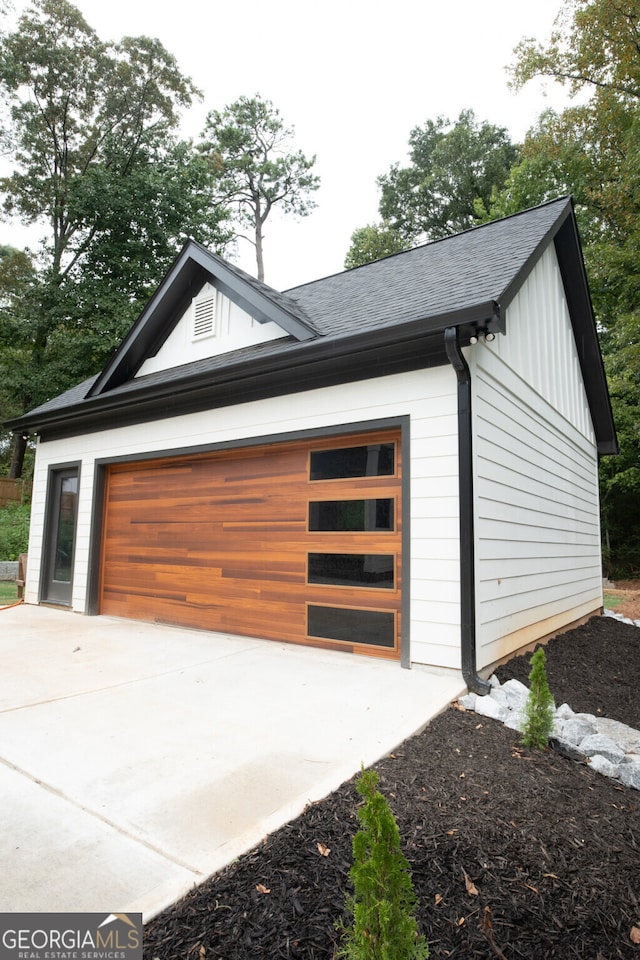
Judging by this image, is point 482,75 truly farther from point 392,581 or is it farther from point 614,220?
point 392,581

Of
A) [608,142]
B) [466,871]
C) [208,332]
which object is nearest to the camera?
[466,871]

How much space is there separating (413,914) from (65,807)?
1.45m

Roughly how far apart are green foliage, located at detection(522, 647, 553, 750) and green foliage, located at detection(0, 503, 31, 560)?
11847 mm

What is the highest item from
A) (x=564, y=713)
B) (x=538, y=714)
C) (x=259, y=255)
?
(x=259, y=255)

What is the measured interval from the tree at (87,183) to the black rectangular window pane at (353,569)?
1318 cm

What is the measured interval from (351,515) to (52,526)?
545 cm

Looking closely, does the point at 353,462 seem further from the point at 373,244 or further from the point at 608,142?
the point at 373,244

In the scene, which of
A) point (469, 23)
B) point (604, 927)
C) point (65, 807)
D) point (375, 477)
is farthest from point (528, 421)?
point (469, 23)

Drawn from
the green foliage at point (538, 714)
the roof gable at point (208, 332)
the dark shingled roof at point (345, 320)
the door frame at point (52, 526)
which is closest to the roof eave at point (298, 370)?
the dark shingled roof at point (345, 320)

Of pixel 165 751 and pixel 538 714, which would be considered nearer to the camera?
pixel 165 751

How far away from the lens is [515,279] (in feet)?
14.7

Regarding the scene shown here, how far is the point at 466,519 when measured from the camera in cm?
405

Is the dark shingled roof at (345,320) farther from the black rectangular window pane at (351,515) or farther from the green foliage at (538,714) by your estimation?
the green foliage at (538,714)

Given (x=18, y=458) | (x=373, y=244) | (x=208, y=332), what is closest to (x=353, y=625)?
(x=208, y=332)
